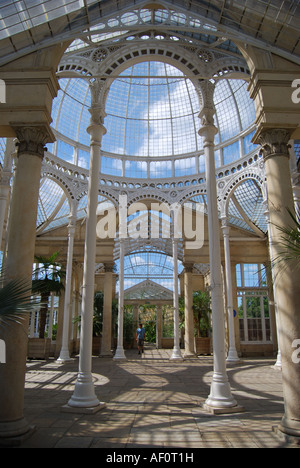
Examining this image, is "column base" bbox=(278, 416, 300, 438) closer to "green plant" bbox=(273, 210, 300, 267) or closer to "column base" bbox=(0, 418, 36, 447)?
"green plant" bbox=(273, 210, 300, 267)

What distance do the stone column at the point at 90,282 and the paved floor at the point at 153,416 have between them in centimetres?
47

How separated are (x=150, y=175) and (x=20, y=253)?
1905cm

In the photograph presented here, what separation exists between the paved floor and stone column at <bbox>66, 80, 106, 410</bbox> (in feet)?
1.55

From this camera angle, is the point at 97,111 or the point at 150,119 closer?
the point at 97,111

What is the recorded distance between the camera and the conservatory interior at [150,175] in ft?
23.4

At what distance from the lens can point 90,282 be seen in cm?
845

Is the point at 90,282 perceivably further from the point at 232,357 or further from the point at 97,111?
the point at 232,357

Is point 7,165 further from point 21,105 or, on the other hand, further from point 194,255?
point 194,255

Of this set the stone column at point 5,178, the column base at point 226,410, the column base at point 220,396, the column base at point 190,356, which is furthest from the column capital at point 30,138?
the column base at point 190,356

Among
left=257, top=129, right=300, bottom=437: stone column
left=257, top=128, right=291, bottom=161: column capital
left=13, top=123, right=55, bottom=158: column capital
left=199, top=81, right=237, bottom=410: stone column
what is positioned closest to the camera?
left=257, top=129, right=300, bottom=437: stone column

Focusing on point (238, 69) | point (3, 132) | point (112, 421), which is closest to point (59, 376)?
point (112, 421)

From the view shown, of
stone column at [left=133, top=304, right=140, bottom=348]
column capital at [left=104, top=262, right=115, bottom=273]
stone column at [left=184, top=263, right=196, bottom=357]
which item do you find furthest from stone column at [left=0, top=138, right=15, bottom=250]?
stone column at [left=133, top=304, right=140, bottom=348]

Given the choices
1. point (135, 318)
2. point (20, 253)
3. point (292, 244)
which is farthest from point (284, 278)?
point (135, 318)

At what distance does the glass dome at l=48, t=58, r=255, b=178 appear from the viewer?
2147 cm
